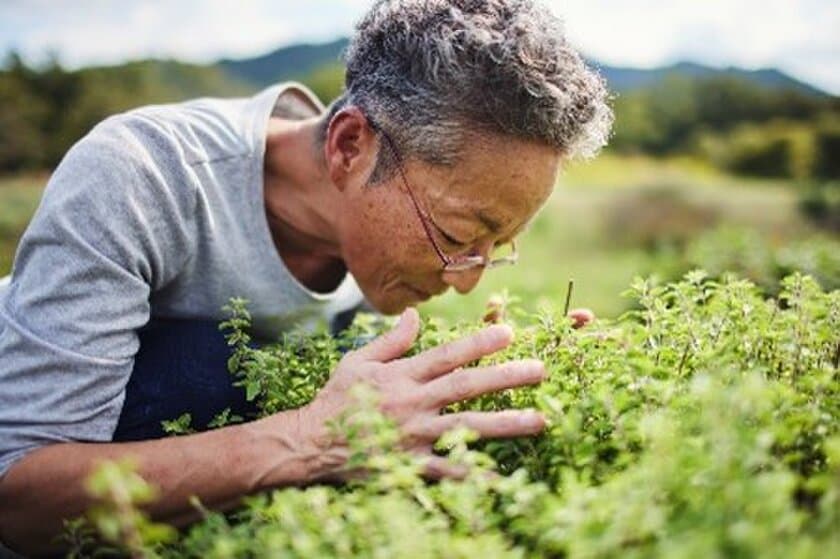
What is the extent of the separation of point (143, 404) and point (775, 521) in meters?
1.87

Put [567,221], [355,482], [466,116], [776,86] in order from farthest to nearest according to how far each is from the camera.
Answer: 1. [776,86]
2. [567,221]
3. [466,116]
4. [355,482]

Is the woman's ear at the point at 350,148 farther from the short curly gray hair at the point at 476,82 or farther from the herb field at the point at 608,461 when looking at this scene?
the herb field at the point at 608,461

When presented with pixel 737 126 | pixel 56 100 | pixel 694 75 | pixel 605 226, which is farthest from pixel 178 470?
pixel 694 75

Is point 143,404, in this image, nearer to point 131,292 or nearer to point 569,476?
point 131,292

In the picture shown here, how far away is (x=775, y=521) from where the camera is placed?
1266mm

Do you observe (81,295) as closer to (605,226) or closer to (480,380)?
(480,380)

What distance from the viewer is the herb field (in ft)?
4.53

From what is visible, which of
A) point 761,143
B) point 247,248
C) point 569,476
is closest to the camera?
point 569,476

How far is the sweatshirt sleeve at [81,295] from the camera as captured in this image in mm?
2336

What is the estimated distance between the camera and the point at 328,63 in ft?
205

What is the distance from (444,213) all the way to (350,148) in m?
0.47

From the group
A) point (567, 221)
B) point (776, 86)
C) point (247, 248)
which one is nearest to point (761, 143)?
point (776, 86)

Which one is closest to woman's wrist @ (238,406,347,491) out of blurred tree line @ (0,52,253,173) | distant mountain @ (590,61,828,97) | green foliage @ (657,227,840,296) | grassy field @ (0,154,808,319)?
green foliage @ (657,227,840,296)

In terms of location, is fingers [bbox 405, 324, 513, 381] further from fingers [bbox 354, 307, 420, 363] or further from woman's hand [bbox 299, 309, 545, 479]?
fingers [bbox 354, 307, 420, 363]
